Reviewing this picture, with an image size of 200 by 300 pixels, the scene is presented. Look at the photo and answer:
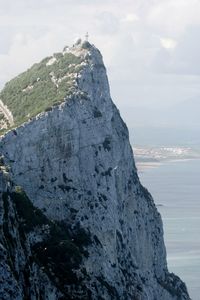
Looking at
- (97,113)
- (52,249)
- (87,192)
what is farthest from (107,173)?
(52,249)

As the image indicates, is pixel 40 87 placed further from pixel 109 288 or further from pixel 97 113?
pixel 109 288

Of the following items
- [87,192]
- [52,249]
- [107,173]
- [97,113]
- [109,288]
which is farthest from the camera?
[97,113]

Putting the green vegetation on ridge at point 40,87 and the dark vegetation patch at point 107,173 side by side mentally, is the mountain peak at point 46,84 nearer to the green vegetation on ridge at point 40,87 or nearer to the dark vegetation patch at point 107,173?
the green vegetation on ridge at point 40,87

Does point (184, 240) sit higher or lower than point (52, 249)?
higher

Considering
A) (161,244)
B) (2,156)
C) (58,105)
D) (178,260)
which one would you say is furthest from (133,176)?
(178,260)

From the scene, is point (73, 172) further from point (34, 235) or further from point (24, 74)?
point (24, 74)

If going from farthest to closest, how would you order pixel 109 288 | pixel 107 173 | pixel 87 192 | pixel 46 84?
pixel 46 84, pixel 107 173, pixel 87 192, pixel 109 288

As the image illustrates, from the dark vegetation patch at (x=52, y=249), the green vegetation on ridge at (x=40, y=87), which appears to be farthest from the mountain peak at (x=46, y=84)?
the dark vegetation patch at (x=52, y=249)

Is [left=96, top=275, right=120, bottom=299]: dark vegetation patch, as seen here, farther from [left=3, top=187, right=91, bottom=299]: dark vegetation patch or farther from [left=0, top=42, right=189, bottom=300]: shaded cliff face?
[left=3, top=187, right=91, bottom=299]: dark vegetation patch
